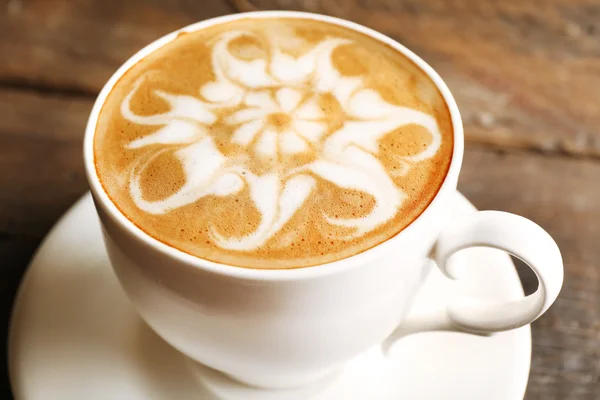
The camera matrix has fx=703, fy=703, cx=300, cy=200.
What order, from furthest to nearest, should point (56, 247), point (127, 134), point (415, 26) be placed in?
point (415, 26) → point (56, 247) → point (127, 134)

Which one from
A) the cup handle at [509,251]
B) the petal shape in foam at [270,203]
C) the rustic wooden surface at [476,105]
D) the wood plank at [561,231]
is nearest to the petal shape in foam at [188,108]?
the petal shape in foam at [270,203]

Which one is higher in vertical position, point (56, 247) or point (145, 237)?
point (145, 237)

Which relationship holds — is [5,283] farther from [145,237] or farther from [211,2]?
[211,2]

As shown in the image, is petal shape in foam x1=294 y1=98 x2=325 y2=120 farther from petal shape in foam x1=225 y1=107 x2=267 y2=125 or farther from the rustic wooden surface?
the rustic wooden surface

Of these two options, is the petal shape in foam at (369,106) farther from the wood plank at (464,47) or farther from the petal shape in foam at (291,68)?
the wood plank at (464,47)

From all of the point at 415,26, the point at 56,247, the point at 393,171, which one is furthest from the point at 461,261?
the point at 415,26

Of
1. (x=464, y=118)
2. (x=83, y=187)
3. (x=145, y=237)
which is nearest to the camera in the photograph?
(x=145, y=237)

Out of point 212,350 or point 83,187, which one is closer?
point 212,350
